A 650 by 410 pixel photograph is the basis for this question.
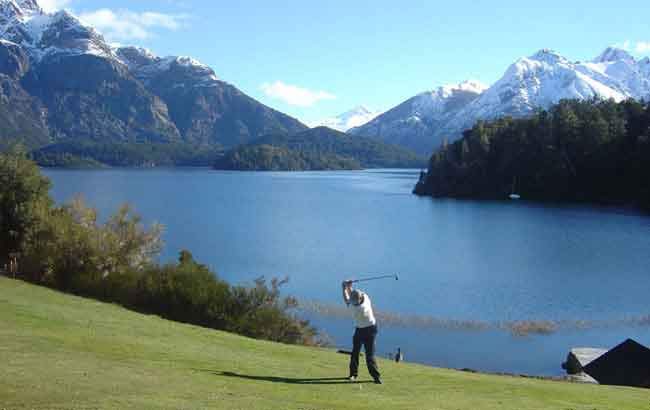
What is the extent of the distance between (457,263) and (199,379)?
153 ft

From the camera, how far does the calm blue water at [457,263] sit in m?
36.2

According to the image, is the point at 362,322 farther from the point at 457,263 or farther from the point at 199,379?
the point at 457,263

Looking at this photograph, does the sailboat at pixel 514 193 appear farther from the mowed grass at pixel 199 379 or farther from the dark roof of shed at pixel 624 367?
the mowed grass at pixel 199 379

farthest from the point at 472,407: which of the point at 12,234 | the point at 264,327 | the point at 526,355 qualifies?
the point at 12,234

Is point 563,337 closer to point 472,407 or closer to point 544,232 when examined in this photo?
point 472,407

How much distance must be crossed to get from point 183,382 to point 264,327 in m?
16.9

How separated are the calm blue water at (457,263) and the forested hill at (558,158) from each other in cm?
1668

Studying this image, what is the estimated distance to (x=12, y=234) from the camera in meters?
35.4

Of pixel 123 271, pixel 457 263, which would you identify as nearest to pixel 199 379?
pixel 123 271

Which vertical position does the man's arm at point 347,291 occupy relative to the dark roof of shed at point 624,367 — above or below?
above

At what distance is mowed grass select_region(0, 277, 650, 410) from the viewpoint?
11750 millimetres

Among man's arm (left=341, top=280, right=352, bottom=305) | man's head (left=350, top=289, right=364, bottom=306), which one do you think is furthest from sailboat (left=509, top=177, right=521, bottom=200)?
man's head (left=350, top=289, right=364, bottom=306)

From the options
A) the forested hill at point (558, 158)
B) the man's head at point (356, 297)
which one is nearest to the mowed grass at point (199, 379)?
the man's head at point (356, 297)

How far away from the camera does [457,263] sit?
192ft
